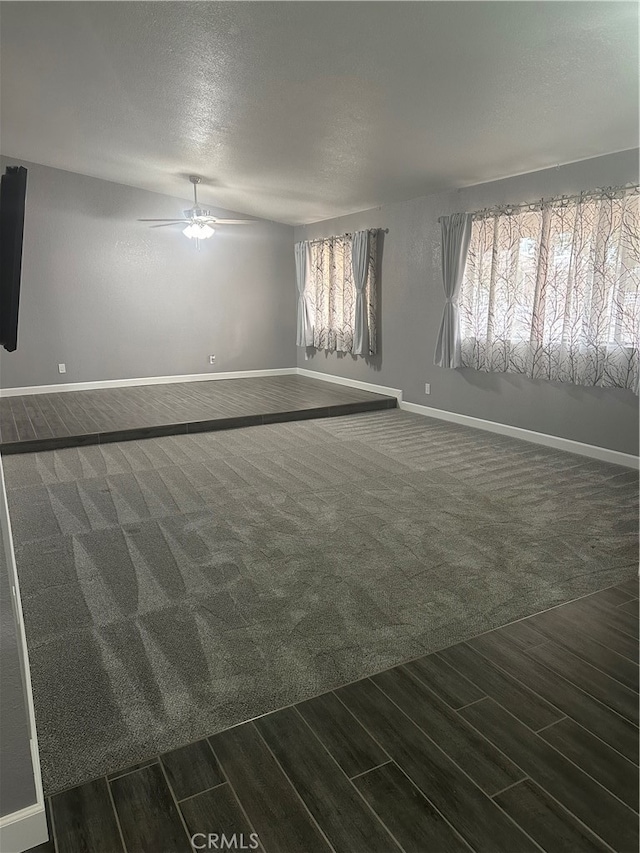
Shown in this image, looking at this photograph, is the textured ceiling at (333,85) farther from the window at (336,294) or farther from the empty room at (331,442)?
the window at (336,294)

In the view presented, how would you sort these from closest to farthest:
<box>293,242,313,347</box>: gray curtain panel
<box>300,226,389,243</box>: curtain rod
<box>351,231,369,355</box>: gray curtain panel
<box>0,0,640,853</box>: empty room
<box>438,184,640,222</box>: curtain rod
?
<box>0,0,640,853</box>: empty room → <box>438,184,640,222</box>: curtain rod → <box>300,226,389,243</box>: curtain rod → <box>351,231,369,355</box>: gray curtain panel → <box>293,242,313,347</box>: gray curtain panel

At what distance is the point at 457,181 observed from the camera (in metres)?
5.77

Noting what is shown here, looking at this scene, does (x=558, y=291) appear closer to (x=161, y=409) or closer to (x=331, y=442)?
(x=331, y=442)

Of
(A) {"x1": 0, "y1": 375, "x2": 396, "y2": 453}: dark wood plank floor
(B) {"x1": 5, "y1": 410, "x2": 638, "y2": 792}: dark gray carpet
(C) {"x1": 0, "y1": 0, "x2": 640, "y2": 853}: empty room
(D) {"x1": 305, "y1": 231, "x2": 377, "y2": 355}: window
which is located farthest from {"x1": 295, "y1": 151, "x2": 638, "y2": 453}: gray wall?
(A) {"x1": 0, "y1": 375, "x2": 396, "y2": 453}: dark wood plank floor

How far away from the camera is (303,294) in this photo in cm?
890

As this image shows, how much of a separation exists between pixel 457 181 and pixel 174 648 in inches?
201

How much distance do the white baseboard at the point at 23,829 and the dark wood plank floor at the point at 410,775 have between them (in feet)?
0.17

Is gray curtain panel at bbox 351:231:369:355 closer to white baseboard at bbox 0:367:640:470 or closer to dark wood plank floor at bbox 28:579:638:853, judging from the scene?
white baseboard at bbox 0:367:640:470

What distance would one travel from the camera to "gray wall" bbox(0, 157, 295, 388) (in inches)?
295

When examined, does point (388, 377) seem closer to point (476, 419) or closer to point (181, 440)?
point (476, 419)

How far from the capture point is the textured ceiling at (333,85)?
3.02 m

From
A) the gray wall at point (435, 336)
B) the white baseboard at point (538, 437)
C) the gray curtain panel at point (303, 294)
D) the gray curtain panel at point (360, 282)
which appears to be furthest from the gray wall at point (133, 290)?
the white baseboard at point (538, 437)

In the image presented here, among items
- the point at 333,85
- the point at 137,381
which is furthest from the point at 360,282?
the point at 333,85

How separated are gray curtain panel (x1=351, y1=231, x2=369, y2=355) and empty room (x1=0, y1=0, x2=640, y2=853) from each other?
0.06m
